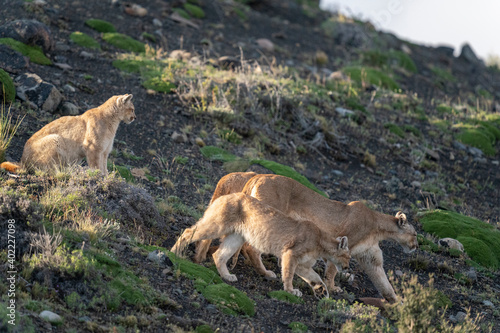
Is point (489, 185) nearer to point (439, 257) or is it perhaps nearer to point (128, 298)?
point (439, 257)

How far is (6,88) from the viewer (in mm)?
15180

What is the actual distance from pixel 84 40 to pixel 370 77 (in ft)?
45.3

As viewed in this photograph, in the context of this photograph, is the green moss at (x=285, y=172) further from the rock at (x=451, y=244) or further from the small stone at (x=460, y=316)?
the small stone at (x=460, y=316)

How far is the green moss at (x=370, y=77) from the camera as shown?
91.8 ft

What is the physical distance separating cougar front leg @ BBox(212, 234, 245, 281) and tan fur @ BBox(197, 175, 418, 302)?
913mm

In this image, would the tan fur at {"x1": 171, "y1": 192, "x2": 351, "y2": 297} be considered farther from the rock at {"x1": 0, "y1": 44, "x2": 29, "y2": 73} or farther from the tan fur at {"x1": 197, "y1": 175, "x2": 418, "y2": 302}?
the rock at {"x1": 0, "y1": 44, "x2": 29, "y2": 73}

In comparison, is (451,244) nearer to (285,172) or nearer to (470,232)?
(470,232)

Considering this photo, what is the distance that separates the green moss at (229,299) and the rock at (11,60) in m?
11.4

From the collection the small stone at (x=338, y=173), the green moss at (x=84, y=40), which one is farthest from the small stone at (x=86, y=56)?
the small stone at (x=338, y=173)

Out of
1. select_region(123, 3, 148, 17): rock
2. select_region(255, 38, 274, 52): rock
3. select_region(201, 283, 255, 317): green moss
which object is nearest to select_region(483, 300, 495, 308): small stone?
select_region(201, 283, 255, 317): green moss

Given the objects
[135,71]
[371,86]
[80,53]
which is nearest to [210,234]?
[135,71]

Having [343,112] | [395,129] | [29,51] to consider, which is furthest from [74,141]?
[395,129]

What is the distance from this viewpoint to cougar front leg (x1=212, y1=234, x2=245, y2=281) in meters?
10.0

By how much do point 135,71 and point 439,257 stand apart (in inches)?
495
